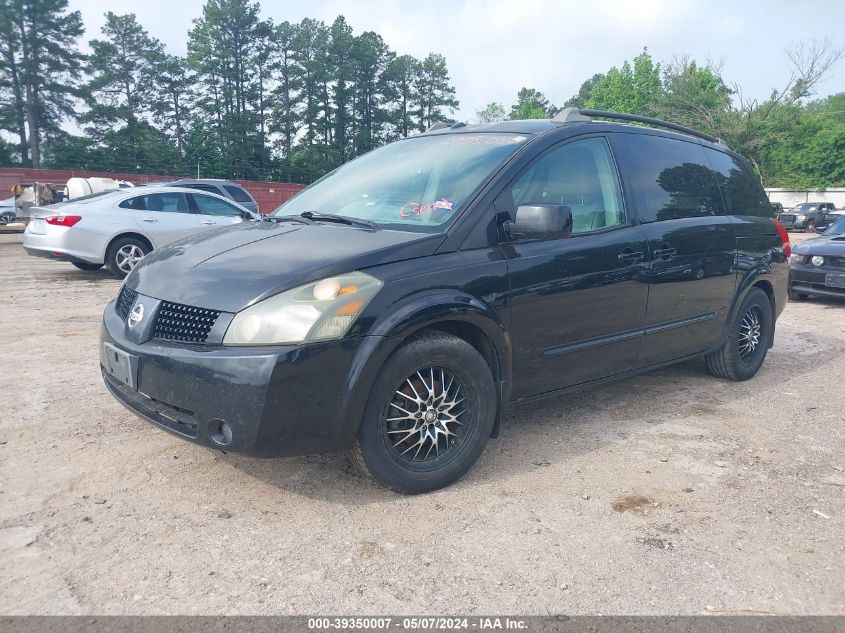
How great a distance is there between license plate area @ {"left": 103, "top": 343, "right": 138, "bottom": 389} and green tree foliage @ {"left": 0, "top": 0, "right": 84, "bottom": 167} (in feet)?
180

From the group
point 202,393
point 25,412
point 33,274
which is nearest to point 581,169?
point 202,393

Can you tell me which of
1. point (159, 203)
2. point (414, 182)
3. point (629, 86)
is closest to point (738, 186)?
point (414, 182)

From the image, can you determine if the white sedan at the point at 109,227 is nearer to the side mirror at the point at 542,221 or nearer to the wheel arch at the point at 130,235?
the wheel arch at the point at 130,235

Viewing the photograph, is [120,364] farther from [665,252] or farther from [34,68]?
[34,68]

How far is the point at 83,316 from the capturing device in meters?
7.54

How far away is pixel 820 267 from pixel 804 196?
1721 inches

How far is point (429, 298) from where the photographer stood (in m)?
3.16

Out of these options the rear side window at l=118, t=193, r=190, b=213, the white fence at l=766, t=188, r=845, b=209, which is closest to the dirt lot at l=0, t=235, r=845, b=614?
the rear side window at l=118, t=193, r=190, b=213

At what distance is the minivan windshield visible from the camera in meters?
3.62

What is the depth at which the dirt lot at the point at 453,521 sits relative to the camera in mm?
2492

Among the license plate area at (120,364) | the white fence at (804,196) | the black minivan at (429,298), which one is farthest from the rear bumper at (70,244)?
the white fence at (804,196)

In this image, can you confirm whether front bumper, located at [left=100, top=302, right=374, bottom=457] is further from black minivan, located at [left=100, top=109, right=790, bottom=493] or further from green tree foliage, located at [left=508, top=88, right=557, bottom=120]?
green tree foliage, located at [left=508, top=88, right=557, bottom=120]

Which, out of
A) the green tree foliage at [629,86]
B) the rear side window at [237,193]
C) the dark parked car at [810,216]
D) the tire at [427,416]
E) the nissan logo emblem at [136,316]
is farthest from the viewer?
the green tree foliage at [629,86]

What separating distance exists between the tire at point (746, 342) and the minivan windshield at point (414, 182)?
100.0 inches
